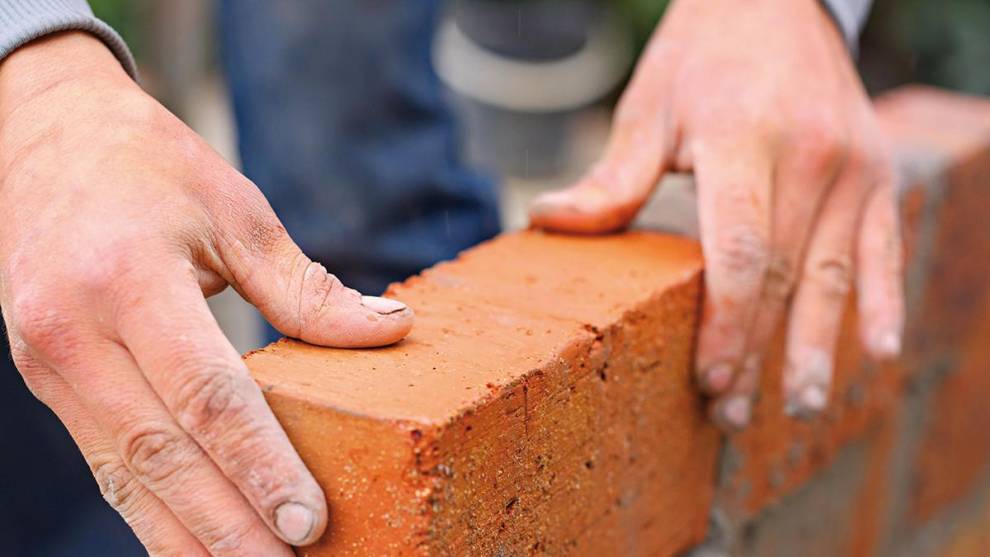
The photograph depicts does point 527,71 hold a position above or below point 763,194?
below

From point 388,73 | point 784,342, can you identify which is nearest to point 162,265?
point 784,342

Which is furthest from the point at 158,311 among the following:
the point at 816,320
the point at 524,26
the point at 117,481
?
the point at 524,26

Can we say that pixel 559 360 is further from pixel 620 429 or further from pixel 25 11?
pixel 25 11

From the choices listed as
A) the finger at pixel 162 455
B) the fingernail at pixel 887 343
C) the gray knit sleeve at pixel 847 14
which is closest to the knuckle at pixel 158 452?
the finger at pixel 162 455

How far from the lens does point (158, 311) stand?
1.08 metres

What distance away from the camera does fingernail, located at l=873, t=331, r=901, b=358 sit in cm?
180

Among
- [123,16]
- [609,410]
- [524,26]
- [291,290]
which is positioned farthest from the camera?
[524,26]

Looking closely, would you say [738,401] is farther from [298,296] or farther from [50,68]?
[50,68]

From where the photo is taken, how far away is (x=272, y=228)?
1221 mm

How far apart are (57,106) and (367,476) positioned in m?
0.57

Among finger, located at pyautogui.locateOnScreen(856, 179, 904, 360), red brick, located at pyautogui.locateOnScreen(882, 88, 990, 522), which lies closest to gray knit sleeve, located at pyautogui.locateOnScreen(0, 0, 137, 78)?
finger, located at pyautogui.locateOnScreen(856, 179, 904, 360)

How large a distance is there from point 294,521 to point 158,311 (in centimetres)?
25

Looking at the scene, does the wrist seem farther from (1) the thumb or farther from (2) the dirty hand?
(2) the dirty hand

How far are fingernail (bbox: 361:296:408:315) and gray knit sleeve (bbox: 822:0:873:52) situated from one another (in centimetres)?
118
